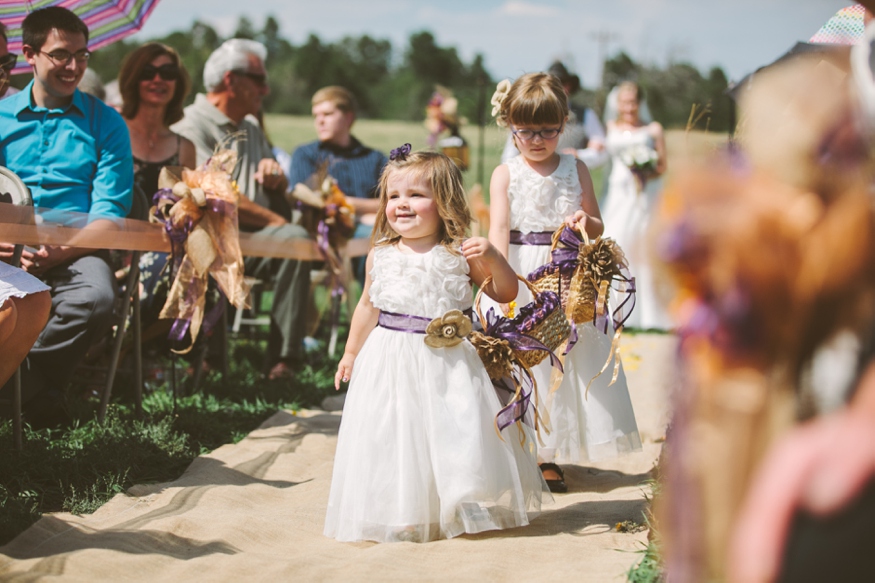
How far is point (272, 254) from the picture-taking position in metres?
6.57

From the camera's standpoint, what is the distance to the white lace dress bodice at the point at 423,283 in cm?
393

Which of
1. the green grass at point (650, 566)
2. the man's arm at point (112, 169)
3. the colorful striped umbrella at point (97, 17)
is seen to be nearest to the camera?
the green grass at point (650, 566)

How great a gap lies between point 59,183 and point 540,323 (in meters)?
2.97

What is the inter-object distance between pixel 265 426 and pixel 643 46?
44114mm

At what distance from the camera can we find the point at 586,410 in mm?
4797

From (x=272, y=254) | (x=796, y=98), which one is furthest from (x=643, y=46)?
(x=796, y=98)

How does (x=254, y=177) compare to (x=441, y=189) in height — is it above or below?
above

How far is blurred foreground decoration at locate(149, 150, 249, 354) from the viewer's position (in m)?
5.47

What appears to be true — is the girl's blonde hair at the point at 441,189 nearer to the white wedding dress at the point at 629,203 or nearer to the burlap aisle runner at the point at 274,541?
the burlap aisle runner at the point at 274,541

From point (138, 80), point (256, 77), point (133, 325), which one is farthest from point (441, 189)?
point (256, 77)

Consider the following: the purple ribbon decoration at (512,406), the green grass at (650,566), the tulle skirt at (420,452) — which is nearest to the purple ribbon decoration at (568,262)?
the purple ribbon decoration at (512,406)

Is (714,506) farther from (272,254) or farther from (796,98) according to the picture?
(272,254)

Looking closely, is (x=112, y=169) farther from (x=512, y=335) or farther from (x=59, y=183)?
(x=512, y=335)

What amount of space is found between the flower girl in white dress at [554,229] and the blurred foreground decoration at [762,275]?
2855 mm
